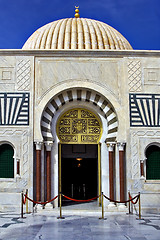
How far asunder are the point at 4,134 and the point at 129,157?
4135 mm

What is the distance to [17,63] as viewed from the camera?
10.5 m

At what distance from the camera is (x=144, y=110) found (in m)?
10.3

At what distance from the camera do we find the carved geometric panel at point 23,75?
10.4m

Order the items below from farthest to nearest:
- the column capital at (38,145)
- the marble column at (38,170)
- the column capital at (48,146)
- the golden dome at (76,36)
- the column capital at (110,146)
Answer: the golden dome at (76,36)
the column capital at (110,146)
the column capital at (48,146)
the column capital at (38,145)
the marble column at (38,170)

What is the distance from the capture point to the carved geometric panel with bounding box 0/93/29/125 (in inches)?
402

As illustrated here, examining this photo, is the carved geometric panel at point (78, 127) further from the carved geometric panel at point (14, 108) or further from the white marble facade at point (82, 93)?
the carved geometric panel at point (14, 108)

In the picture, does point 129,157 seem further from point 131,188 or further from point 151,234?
point 151,234

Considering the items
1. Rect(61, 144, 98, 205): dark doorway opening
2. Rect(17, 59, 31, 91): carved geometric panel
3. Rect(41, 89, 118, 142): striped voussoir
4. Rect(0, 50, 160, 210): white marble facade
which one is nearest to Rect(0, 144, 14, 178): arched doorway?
Rect(0, 50, 160, 210): white marble facade

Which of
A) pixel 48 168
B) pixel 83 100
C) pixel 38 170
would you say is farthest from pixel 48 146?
pixel 83 100

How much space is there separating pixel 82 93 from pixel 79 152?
4.38 m

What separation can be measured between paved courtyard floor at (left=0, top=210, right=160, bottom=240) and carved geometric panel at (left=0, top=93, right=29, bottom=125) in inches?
115

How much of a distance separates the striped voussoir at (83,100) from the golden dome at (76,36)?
8.41 ft

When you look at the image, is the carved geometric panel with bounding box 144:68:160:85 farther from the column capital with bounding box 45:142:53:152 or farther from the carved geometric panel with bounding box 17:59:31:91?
the carved geometric panel with bounding box 17:59:31:91

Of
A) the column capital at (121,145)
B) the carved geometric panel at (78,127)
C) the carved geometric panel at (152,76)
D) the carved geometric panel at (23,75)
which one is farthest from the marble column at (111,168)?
the carved geometric panel at (23,75)
